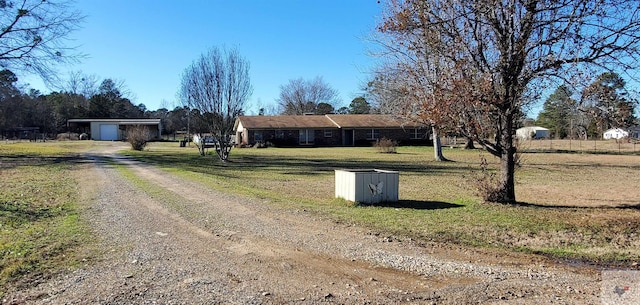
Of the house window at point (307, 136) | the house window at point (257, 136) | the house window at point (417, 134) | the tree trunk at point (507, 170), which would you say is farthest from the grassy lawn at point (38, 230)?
the house window at point (417, 134)

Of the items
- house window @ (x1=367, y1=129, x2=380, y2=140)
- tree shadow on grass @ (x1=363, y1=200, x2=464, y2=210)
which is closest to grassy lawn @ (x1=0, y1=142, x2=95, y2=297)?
tree shadow on grass @ (x1=363, y1=200, x2=464, y2=210)

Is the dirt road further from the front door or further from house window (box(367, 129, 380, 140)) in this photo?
house window (box(367, 129, 380, 140))

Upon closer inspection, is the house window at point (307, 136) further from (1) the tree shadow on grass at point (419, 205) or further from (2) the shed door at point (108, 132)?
(1) the tree shadow on grass at point (419, 205)

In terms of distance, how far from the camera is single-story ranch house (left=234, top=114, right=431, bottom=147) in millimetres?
53312

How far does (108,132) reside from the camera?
70125 mm

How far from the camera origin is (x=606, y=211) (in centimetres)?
983

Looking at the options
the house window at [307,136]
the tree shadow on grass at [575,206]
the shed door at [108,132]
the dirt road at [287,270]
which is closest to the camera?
the dirt road at [287,270]

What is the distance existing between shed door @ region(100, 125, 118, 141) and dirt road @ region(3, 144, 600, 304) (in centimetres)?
6806

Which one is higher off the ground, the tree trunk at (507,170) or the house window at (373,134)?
the house window at (373,134)

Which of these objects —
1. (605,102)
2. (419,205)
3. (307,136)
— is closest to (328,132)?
(307,136)

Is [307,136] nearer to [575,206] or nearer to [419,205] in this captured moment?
[419,205]

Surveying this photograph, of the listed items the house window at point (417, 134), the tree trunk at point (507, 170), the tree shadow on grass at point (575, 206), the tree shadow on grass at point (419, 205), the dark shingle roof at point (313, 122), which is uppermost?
the dark shingle roof at point (313, 122)

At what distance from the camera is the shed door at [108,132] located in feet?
229

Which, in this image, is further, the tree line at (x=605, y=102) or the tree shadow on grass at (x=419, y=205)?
the tree shadow on grass at (x=419, y=205)
